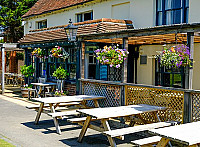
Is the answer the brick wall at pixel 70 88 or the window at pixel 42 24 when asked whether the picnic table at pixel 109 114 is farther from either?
the window at pixel 42 24

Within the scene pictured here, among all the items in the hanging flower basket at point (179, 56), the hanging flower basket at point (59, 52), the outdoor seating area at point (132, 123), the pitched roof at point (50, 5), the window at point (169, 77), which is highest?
the pitched roof at point (50, 5)

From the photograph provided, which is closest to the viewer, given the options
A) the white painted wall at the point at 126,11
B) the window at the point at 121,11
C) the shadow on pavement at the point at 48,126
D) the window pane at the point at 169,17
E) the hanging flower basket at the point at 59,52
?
the shadow on pavement at the point at 48,126

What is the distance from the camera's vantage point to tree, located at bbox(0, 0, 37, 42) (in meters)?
27.0

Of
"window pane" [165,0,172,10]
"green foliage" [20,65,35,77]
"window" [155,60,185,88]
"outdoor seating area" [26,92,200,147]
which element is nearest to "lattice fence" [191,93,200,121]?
"outdoor seating area" [26,92,200,147]

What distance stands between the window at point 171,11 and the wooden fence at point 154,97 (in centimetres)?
389

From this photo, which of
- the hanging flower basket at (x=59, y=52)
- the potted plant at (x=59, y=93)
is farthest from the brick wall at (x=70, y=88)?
the hanging flower basket at (x=59, y=52)

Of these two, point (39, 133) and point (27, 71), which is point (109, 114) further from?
point (27, 71)

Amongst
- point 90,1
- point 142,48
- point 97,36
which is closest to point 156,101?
point 97,36

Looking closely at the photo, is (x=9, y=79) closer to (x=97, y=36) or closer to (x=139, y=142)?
(x=97, y=36)

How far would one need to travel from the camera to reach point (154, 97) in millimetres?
8828

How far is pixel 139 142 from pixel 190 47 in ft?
9.84

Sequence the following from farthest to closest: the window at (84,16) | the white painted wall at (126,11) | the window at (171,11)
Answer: the window at (84,16) < the white painted wall at (126,11) < the window at (171,11)

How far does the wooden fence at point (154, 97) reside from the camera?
7.64 metres

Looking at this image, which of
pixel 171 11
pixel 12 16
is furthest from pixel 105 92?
pixel 12 16
